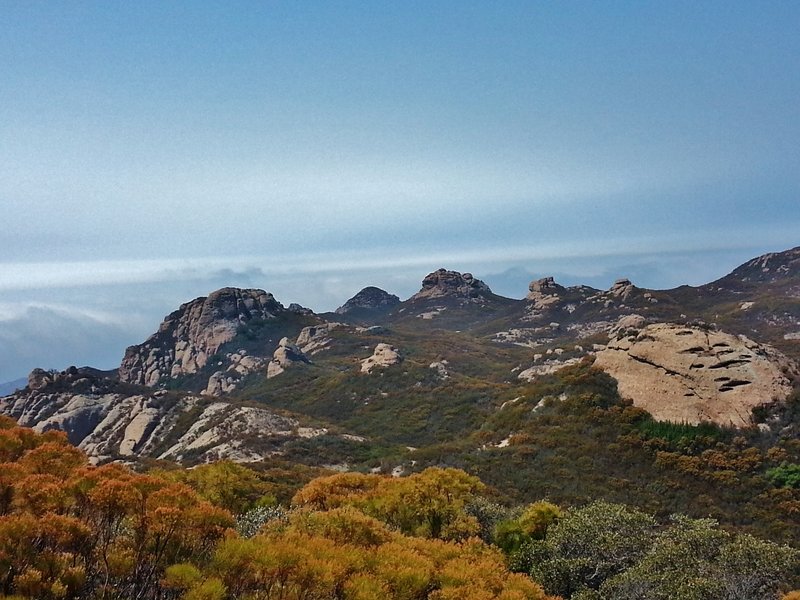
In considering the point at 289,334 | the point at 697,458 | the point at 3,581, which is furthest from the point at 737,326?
the point at 3,581

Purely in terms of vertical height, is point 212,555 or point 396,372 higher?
point 212,555

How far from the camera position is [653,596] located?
17.9 meters

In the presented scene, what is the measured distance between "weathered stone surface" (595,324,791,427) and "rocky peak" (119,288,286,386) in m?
114

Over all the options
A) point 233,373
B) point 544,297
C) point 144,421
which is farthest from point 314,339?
point 544,297

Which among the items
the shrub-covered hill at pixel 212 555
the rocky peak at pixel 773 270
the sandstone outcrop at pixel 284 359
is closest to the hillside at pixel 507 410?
the sandstone outcrop at pixel 284 359

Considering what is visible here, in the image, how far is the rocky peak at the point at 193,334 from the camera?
138 meters

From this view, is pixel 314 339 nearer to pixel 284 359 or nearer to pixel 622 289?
pixel 284 359

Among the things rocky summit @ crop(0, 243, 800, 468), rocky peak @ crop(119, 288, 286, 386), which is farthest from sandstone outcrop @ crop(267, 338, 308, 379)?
rocky peak @ crop(119, 288, 286, 386)

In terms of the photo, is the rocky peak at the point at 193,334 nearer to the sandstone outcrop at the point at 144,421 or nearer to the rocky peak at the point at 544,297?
the sandstone outcrop at the point at 144,421

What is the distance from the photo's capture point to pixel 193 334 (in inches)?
5674

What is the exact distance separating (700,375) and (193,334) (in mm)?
128471

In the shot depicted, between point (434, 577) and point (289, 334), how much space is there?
139315 millimetres

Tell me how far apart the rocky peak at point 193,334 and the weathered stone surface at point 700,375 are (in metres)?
114

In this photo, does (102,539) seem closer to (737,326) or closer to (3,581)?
(3,581)
